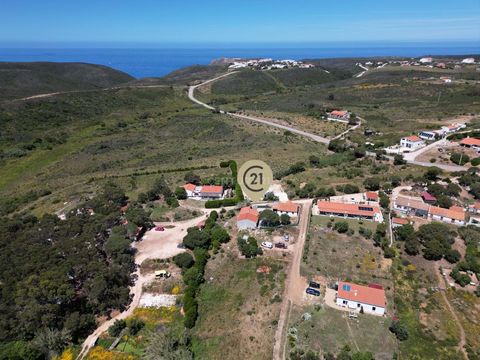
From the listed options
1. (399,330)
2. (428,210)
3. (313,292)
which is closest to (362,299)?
(399,330)

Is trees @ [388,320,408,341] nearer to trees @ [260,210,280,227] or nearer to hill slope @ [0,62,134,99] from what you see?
trees @ [260,210,280,227]

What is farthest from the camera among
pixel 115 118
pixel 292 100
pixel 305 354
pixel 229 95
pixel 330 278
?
pixel 229 95

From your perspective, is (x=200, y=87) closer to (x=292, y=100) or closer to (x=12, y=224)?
(x=292, y=100)

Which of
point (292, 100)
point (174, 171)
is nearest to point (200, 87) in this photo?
point (292, 100)

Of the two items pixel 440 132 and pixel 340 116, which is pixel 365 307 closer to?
pixel 440 132

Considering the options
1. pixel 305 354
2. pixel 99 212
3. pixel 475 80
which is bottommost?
pixel 305 354

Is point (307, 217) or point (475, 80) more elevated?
point (475, 80)

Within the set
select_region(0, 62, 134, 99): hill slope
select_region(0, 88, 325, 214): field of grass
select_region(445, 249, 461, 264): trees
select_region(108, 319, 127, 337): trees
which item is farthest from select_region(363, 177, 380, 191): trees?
select_region(0, 62, 134, 99): hill slope

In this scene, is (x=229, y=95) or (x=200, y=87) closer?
(x=229, y=95)
